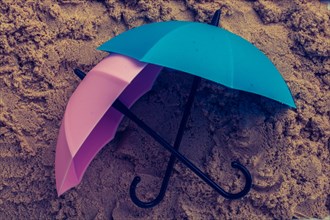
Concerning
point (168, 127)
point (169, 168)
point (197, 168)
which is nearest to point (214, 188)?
point (197, 168)

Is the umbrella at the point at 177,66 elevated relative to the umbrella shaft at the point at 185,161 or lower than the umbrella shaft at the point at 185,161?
elevated

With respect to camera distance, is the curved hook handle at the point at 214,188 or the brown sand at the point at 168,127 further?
the brown sand at the point at 168,127

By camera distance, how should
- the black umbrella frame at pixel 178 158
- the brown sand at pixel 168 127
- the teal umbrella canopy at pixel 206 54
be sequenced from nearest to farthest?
1. the teal umbrella canopy at pixel 206 54
2. the black umbrella frame at pixel 178 158
3. the brown sand at pixel 168 127

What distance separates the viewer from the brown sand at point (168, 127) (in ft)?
6.58

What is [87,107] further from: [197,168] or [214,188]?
[214,188]

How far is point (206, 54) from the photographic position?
161cm

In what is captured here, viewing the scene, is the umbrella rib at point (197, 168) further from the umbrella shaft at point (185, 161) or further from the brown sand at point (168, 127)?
the brown sand at point (168, 127)

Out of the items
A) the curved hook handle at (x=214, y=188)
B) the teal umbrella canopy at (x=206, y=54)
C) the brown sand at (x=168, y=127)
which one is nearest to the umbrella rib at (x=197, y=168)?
the curved hook handle at (x=214, y=188)

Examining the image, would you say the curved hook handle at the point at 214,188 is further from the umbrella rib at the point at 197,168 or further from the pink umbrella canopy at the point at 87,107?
the pink umbrella canopy at the point at 87,107

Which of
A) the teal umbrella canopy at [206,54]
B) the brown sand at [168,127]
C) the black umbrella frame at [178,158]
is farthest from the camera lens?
the brown sand at [168,127]

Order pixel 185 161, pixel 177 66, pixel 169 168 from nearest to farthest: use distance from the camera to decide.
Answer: pixel 177 66 < pixel 185 161 < pixel 169 168

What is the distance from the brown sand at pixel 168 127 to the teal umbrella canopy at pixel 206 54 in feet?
1.03

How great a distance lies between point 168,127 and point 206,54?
581 millimetres

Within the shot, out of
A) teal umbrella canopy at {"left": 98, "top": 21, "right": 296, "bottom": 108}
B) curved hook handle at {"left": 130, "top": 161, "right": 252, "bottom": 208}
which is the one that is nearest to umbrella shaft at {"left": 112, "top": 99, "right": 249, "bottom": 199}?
curved hook handle at {"left": 130, "top": 161, "right": 252, "bottom": 208}
